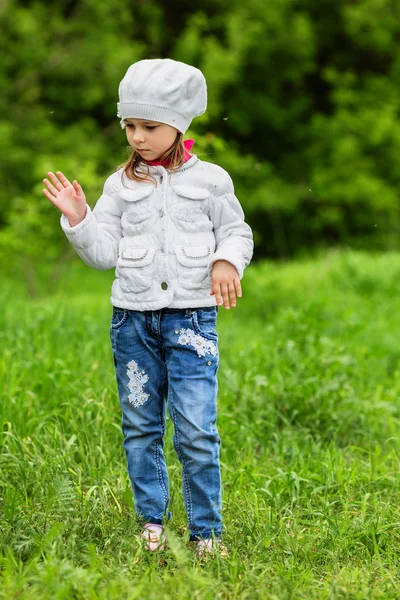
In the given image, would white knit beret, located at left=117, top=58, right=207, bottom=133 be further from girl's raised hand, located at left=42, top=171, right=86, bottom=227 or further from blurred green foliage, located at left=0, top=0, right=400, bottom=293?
blurred green foliage, located at left=0, top=0, right=400, bottom=293

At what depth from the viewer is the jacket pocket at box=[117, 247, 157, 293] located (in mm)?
2639

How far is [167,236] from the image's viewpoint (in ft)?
8.69

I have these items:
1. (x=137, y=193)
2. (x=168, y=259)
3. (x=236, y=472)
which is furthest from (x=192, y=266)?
(x=236, y=472)

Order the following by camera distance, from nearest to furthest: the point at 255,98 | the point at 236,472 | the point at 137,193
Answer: the point at 137,193 < the point at 236,472 < the point at 255,98

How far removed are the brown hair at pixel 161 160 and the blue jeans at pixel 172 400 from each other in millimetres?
438

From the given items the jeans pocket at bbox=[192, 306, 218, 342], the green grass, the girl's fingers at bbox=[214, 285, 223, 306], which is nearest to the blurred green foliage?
the green grass

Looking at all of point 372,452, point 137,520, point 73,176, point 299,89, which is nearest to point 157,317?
point 137,520

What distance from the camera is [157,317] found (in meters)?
2.68

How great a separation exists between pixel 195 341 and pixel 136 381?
24 cm

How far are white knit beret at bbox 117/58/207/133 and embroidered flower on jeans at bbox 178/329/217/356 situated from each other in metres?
0.65

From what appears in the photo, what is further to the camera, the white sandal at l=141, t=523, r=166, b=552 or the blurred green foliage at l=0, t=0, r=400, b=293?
the blurred green foliage at l=0, t=0, r=400, b=293

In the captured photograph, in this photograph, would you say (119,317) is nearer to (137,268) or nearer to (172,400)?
(137,268)

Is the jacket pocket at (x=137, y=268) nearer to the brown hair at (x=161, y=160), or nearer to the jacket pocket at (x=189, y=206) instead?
the jacket pocket at (x=189, y=206)

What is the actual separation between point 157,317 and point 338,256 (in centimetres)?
686
